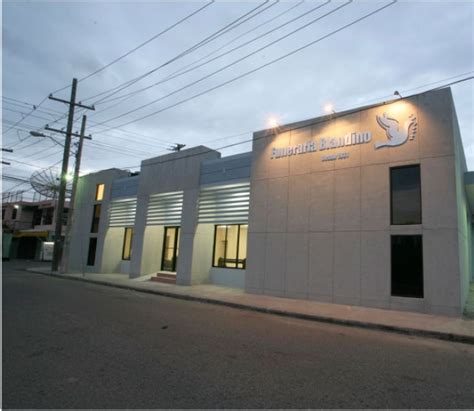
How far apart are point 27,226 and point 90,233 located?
25384 millimetres

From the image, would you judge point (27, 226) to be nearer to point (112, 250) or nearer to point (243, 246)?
point (112, 250)

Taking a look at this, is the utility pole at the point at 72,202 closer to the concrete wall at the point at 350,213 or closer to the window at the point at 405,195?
the concrete wall at the point at 350,213

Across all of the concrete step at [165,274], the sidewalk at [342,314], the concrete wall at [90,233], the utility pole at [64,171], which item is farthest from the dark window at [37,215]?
the sidewalk at [342,314]

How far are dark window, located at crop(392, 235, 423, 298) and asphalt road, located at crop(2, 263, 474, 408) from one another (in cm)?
314

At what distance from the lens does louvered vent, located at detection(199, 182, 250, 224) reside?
1588cm

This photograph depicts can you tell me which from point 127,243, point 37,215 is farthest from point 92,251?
point 37,215

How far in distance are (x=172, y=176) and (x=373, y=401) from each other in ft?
53.5

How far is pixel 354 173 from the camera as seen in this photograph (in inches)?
490

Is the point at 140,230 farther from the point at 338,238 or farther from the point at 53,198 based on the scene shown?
the point at 53,198

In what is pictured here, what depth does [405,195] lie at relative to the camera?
1141 centimetres

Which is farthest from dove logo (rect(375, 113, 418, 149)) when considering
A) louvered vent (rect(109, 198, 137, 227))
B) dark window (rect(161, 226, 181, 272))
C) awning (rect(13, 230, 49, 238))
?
awning (rect(13, 230, 49, 238))

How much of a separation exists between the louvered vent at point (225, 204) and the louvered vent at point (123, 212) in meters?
6.55

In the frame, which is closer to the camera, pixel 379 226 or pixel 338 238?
pixel 379 226

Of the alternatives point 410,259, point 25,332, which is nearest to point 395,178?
point 410,259
